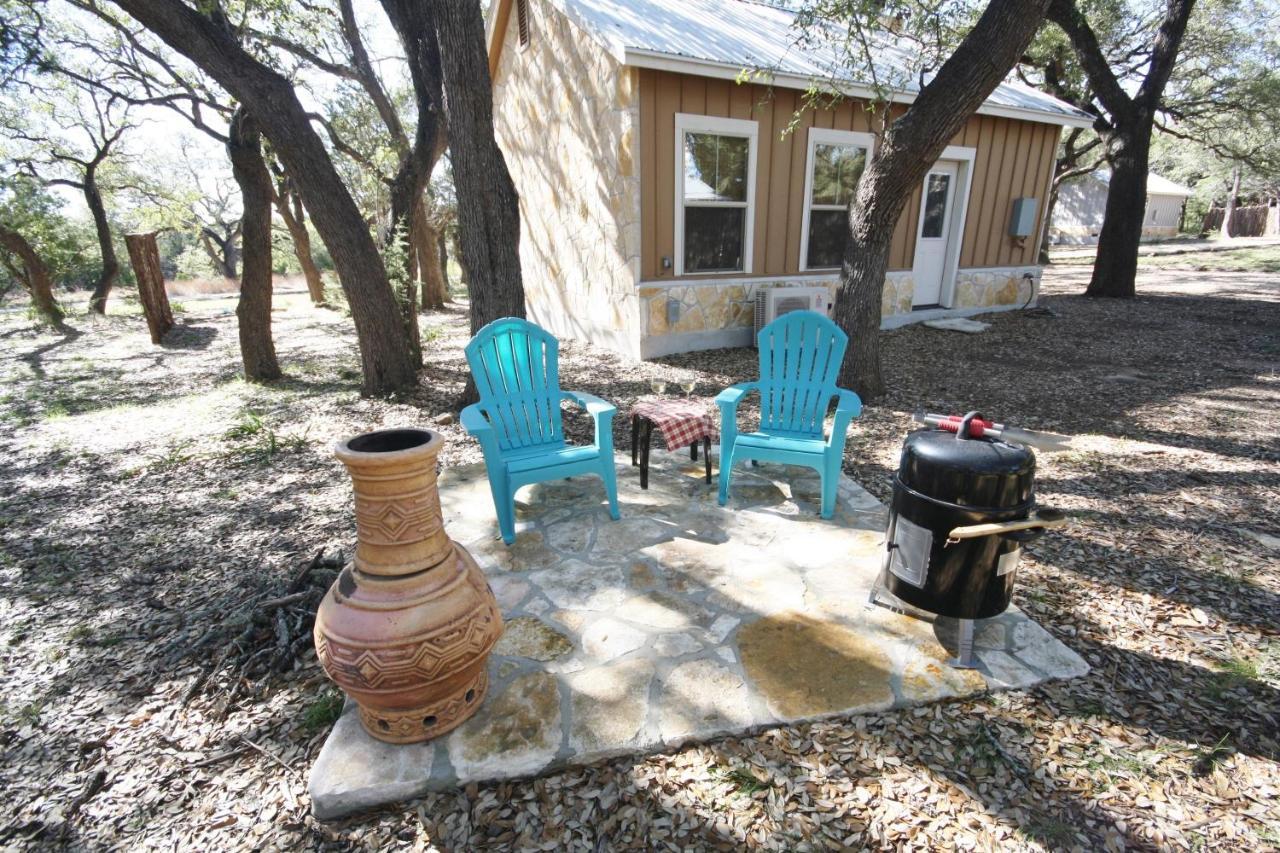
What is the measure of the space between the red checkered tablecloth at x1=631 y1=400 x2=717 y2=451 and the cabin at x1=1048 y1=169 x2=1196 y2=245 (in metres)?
33.4

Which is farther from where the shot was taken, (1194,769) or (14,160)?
(14,160)

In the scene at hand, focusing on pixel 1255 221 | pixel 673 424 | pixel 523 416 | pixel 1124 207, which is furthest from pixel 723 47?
pixel 1255 221

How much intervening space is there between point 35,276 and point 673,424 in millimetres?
13439

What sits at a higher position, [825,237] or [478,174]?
[478,174]

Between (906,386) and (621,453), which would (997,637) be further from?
(906,386)

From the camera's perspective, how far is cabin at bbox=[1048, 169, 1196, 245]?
1120 inches

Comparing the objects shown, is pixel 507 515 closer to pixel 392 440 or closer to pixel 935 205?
pixel 392 440

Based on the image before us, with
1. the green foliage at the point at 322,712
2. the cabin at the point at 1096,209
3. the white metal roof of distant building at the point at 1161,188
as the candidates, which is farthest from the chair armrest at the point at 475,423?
the white metal roof of distant building at the point at 1161,188

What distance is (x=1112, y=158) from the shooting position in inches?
355

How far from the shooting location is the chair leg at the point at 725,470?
2.96 meters

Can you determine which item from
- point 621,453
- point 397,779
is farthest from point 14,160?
point 397,779

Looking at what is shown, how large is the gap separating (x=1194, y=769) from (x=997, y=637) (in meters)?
0.57

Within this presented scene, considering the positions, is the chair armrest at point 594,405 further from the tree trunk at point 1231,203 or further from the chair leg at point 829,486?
the tree trunk at point 1231,203

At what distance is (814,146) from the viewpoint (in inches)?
256
